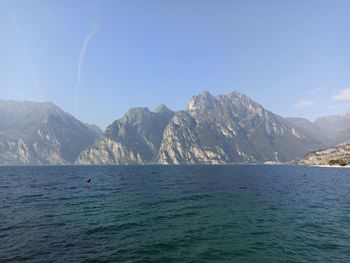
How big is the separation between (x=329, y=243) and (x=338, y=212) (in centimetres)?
2226

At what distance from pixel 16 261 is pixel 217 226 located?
2485 centimetres

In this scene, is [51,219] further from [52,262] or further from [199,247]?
[199,247]

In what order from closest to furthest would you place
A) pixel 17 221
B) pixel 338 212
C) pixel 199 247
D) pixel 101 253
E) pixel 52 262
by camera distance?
1. pixel 52 262
2. pixel 101 253
3. pixel 199 247
4. pixel 17 221
5. pixel 338 212

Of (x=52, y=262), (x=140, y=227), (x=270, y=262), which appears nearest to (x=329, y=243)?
(x=270, y=262)

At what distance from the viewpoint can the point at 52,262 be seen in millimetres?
26250

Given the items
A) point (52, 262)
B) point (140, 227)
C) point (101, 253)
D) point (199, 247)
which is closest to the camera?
point (52, 262)

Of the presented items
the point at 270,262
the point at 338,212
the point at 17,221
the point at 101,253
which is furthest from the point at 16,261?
the point at 338,212

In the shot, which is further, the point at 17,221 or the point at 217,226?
the point at 17,221

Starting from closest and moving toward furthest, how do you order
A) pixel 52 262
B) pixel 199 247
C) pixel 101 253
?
pixel 52 262 → pixel 101 253 → pixel 199 247

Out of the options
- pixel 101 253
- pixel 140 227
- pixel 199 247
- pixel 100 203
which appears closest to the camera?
pixel 101 253

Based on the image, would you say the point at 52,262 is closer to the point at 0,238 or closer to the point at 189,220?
the point at 0,238

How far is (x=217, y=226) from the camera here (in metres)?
39.7

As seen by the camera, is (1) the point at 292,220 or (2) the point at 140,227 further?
(1) the point at 292,220

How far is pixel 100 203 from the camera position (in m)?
60.8
